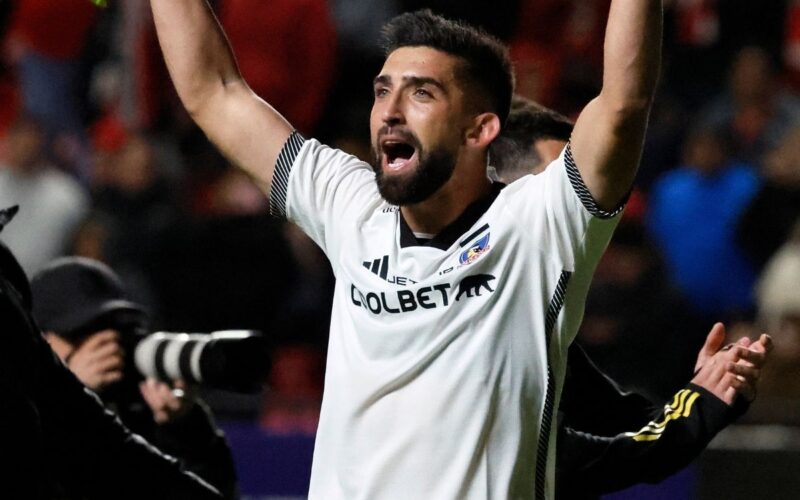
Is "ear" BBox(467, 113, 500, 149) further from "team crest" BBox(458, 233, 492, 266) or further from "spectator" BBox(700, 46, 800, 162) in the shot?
"spectator" BBox(700, 46, 800, 162)

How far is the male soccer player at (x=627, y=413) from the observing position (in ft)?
11.2

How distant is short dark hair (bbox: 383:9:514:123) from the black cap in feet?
3.60

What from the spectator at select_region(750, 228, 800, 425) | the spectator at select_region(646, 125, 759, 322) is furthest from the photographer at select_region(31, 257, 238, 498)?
the spectator at select_region(646, 125, 759, 322)

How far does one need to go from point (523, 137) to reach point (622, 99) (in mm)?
842

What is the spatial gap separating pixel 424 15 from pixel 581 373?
2.87 feet

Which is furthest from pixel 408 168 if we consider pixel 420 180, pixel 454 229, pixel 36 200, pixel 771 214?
pixel 36 200

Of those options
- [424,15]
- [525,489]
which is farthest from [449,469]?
[424,15]

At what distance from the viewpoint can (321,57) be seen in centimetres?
869

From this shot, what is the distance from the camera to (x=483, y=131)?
3309mm

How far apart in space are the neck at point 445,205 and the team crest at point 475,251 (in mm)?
128

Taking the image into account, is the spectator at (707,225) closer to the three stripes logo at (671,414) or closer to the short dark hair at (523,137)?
the short dark hair at (523,137)

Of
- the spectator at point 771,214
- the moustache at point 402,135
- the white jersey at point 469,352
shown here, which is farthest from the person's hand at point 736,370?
the spectator at point 771,214

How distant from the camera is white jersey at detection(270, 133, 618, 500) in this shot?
3051 millimetres

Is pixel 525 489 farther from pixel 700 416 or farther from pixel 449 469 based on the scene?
pixel 700 416
